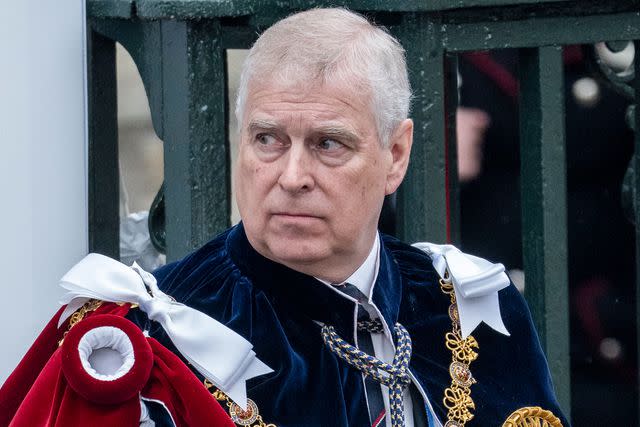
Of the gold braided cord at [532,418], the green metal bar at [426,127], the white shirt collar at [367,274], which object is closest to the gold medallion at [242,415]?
the white shirt collar at [367,274]

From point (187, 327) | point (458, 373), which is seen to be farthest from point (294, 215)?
point (458, 373)

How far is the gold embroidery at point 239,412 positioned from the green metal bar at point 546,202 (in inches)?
47.1

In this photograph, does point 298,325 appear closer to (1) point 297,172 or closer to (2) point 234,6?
(1) point 297,172

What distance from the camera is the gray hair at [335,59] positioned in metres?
2.52

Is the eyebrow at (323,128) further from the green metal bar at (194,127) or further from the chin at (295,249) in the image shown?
the green metal bar at (194,127)

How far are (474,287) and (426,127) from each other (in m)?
0.68

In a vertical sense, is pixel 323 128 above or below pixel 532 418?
above

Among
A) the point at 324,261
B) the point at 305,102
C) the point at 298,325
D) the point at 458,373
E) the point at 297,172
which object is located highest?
the point at 305,102

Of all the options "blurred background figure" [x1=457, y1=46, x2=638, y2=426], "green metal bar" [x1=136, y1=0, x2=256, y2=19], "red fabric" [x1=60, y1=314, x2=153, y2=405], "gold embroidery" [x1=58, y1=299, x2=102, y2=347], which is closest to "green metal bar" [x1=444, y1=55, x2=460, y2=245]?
"blurred background figure" [x1=457, y1=46, x2=638, y2=426]

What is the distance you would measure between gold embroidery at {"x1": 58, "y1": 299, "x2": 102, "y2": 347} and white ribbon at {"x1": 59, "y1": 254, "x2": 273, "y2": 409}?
0.02 meters

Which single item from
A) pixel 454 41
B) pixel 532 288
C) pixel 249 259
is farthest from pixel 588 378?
pixel 249 259

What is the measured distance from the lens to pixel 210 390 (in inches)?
99.7

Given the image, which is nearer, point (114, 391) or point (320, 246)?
point (114, 391)

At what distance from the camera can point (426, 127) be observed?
345cm
